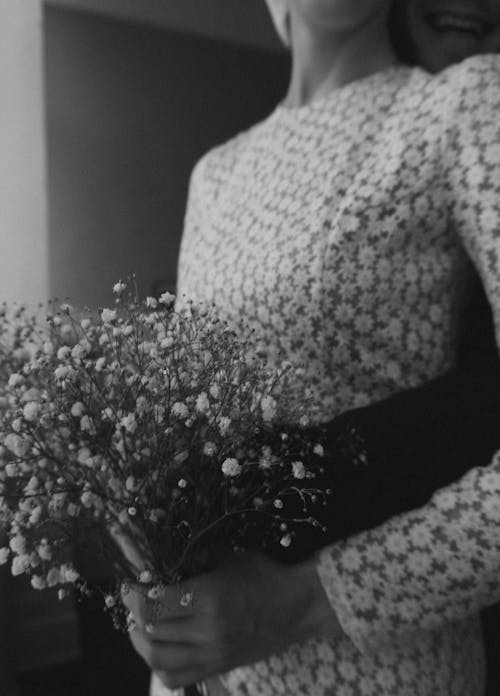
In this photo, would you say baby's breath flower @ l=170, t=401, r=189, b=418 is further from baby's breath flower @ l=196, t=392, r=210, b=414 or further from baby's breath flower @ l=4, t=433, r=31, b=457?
baby's breath flower @ l=4, t=433, r=31, b=457

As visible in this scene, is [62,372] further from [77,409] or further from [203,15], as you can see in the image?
[203,15]

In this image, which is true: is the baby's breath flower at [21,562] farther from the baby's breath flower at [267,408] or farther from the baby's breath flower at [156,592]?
the baby's breath flower at [267,408]

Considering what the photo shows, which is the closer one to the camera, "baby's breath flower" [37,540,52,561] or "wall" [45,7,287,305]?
"baby's breath flower" [37,540,52,561]

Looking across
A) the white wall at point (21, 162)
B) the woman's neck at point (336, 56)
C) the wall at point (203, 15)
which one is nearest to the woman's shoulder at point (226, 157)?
the woman's neck at point (336, 56)

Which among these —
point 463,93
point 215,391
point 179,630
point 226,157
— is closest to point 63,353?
point 215,391

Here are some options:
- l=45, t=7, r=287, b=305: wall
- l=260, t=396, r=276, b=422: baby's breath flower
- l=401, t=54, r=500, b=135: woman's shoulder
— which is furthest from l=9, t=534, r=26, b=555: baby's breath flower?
l=45, t=7, r=287, b=305: wall
